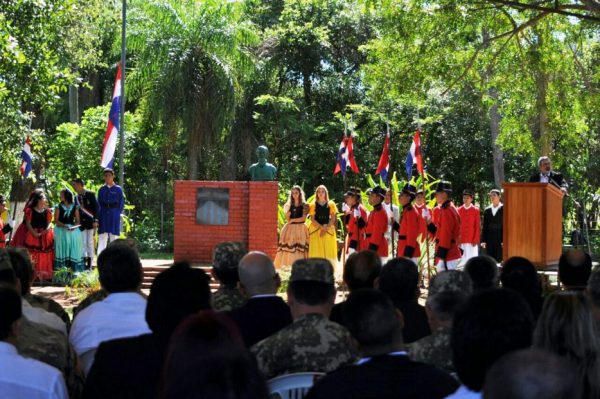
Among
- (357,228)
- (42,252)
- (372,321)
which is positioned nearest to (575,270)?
(372,321)

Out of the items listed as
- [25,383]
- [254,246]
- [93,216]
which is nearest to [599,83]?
[254,246]

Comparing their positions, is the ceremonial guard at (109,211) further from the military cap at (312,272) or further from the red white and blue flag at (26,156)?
the military cap at (312,272)

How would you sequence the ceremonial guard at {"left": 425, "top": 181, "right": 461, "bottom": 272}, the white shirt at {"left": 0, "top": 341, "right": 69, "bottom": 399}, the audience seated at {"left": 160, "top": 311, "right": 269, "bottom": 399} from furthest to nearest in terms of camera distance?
the ceremonial guard at {"left": 425, "top": 181, "right": 461, "bottom": 272} < the white shirt at {"left": 0, "top": 341, "right": 69, "bottom": 399} < the audience seated at {"left": 160, "top": 311, "right": 269, "bottom": 399}

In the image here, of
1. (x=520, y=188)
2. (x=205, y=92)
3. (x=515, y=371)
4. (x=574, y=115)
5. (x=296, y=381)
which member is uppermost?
(x=205, y=92)

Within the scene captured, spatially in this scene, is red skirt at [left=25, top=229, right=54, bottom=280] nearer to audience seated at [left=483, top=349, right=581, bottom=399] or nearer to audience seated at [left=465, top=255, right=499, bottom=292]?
audience seated at [left=465, top=255, right=499, bottom=292]

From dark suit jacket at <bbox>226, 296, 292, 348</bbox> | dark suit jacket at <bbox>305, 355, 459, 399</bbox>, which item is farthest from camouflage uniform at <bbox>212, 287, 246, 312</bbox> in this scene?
dark suit jacket at <bbox>305, 355, 459, 399</bbox>

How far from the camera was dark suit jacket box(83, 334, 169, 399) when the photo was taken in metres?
4.01

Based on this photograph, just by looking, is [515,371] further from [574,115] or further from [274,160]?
[274,160]

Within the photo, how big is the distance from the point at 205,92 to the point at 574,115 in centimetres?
1559

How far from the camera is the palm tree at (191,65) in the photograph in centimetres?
3064

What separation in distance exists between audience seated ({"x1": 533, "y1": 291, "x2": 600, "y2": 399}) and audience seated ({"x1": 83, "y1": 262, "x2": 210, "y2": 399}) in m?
1.41

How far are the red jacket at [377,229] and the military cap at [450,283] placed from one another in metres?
11.6

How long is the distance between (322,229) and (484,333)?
1473cm

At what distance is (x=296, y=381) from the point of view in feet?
15.1
